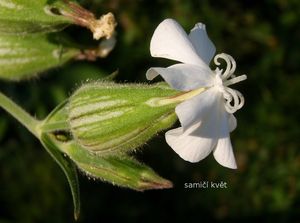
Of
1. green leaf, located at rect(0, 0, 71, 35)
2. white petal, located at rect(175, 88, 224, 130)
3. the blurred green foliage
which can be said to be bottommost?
the blurred green foliage

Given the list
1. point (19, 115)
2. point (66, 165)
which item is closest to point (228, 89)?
point (66, 165)

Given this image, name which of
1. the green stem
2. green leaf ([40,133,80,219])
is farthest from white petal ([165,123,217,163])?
the green stem

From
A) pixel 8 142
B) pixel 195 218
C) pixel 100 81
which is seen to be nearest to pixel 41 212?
pixel 8 142

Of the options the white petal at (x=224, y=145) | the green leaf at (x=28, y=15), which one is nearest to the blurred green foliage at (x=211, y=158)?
the green leaf at (x=28, y=15)

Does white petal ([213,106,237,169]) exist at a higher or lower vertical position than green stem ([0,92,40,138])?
higher

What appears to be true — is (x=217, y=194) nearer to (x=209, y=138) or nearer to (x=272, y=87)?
(x=272, y=87)

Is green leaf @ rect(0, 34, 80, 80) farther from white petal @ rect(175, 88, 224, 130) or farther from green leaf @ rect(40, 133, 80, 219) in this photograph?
white petal @ rect(175, 88, 224, 130)

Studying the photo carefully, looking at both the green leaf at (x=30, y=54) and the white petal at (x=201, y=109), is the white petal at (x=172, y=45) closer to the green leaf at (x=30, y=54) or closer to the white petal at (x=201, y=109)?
the white petal at (x=201, y=109)
